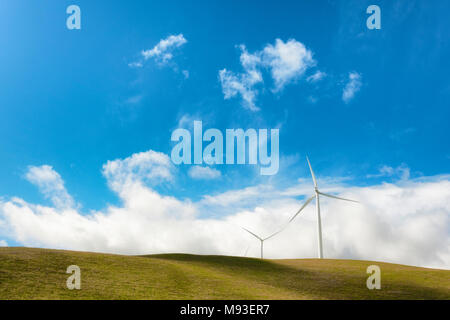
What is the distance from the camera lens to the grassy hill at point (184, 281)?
89.9 ft

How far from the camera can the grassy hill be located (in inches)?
1079

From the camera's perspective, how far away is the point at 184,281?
34.2 metres

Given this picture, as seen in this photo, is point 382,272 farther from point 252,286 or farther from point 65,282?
point 65,282

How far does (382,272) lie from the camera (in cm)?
4969
